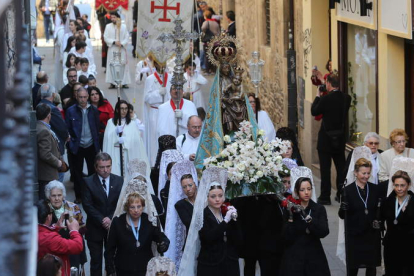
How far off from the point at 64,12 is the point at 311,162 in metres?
16.3

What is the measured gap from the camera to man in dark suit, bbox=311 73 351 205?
41.2 feet

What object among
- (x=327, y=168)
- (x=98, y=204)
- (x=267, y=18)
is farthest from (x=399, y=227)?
(x=267, y=18)

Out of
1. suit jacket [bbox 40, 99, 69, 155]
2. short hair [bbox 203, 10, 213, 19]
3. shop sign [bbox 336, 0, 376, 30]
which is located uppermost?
short hair [bbox 203, 10, 213, 19]

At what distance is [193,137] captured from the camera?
9938mm

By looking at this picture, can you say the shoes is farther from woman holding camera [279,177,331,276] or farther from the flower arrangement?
woman holding camera [279,177,331,276]

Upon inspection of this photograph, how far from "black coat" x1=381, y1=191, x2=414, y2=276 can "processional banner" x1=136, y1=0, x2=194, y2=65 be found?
6.54 m

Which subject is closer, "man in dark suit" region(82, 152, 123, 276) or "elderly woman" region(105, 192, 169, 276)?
"elderly woman" region(105, 192, 169, 276)

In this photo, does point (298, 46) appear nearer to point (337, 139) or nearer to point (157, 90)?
point (157, 90)

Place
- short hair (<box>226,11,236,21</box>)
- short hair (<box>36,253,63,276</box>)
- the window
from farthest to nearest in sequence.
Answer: short hair (<box>226,11,236,21</box>) < the window < short hair (<box>36,253,63,276</box>)

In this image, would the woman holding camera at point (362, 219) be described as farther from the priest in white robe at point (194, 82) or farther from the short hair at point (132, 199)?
the priest in white robe at point (194, 82)

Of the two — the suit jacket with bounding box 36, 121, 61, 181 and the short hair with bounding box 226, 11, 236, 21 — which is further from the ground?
the short hair with bounding box 226, 11, 236, 21

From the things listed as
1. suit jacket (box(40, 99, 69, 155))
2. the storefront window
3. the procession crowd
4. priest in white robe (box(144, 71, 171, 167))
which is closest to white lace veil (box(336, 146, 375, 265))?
the procession crowd

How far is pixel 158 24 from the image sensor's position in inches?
554

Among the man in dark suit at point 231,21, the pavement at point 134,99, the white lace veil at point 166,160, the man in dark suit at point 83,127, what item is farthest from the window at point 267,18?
the white lace veil at point 166,160
